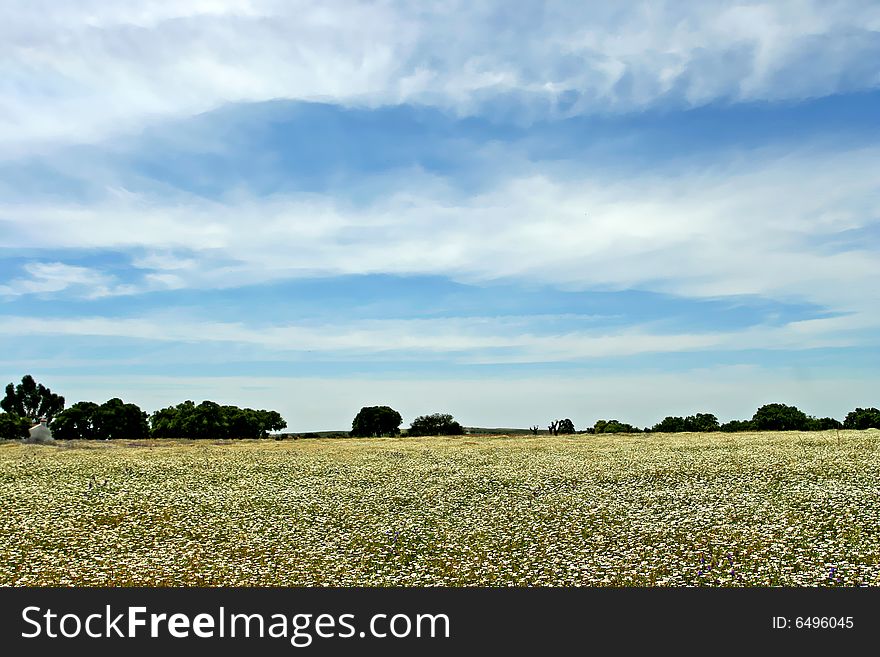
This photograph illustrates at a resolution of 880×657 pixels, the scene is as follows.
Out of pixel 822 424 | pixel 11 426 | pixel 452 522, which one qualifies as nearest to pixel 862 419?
pixel 822 424

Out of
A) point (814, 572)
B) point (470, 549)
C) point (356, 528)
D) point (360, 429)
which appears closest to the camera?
point (814, 572)

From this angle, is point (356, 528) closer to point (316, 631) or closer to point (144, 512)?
point (144, 512)

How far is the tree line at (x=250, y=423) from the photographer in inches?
4380

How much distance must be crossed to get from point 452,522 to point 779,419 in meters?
106

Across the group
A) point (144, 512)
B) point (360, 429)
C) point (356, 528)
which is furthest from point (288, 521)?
point (360, 429)

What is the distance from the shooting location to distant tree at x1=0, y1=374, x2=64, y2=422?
166500 mm

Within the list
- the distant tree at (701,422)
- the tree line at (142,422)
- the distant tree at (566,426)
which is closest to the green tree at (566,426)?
the distant tree at (566,426)

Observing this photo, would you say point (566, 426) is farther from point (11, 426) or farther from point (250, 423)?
point (11, 426)

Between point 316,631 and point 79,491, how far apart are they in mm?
27621

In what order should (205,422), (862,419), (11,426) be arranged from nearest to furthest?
(862,419) → (205,422) → (11,426)

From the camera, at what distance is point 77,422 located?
426 ft

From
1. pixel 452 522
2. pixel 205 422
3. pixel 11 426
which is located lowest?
pixel 452 522

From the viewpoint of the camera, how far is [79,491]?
36438mm

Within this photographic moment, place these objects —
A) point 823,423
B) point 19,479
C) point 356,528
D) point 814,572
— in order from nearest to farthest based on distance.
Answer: point 814,572 → point 356,528 → point 19,479 → point 823,423
